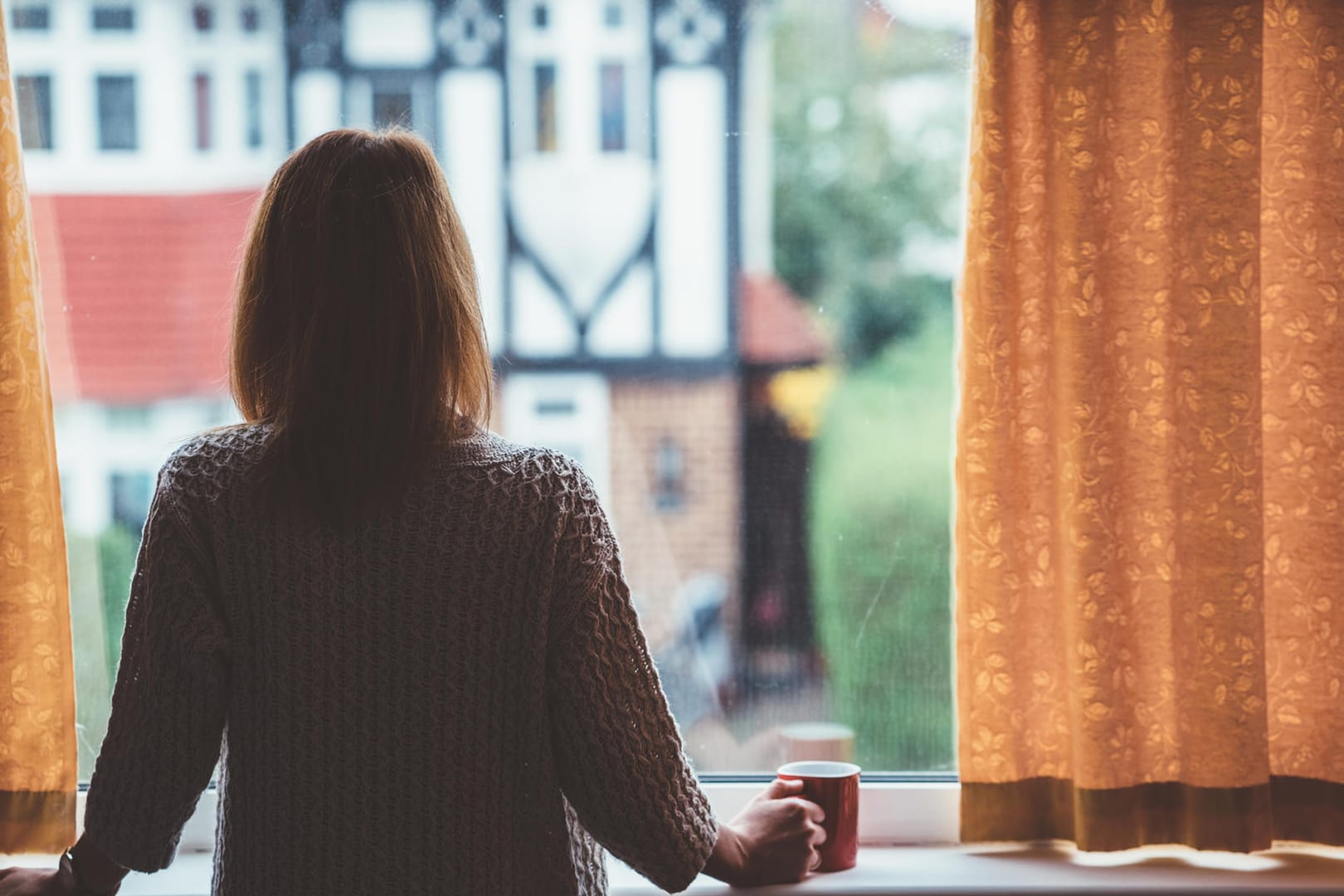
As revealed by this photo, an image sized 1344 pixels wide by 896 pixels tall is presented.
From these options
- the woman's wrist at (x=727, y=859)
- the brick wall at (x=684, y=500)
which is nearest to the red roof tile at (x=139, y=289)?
the brick wall at (x=684, y=500)

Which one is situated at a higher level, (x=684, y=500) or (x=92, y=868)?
(x=684, y=500)

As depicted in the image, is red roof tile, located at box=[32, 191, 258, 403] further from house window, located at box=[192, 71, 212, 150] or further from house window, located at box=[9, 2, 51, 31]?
house window, located at box=[9, 2, 51, 31]

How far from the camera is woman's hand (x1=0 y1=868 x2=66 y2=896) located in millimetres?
1073

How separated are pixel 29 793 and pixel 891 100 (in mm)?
1488

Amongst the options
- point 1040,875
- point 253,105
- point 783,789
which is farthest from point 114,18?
point 1040,875

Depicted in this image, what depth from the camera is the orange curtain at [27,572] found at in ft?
4.52

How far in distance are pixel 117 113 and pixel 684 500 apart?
1009mm

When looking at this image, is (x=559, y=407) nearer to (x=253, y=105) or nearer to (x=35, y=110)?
(x=253, y=105)

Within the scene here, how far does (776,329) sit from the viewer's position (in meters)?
1.63

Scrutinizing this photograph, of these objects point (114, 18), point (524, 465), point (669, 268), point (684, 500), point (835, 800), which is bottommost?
point (835, 800)

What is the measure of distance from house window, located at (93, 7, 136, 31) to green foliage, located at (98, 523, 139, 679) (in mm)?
726

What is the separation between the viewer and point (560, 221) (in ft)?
5.39

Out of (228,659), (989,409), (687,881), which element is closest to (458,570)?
(228,659)

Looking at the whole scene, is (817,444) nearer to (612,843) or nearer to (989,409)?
(989,409)
